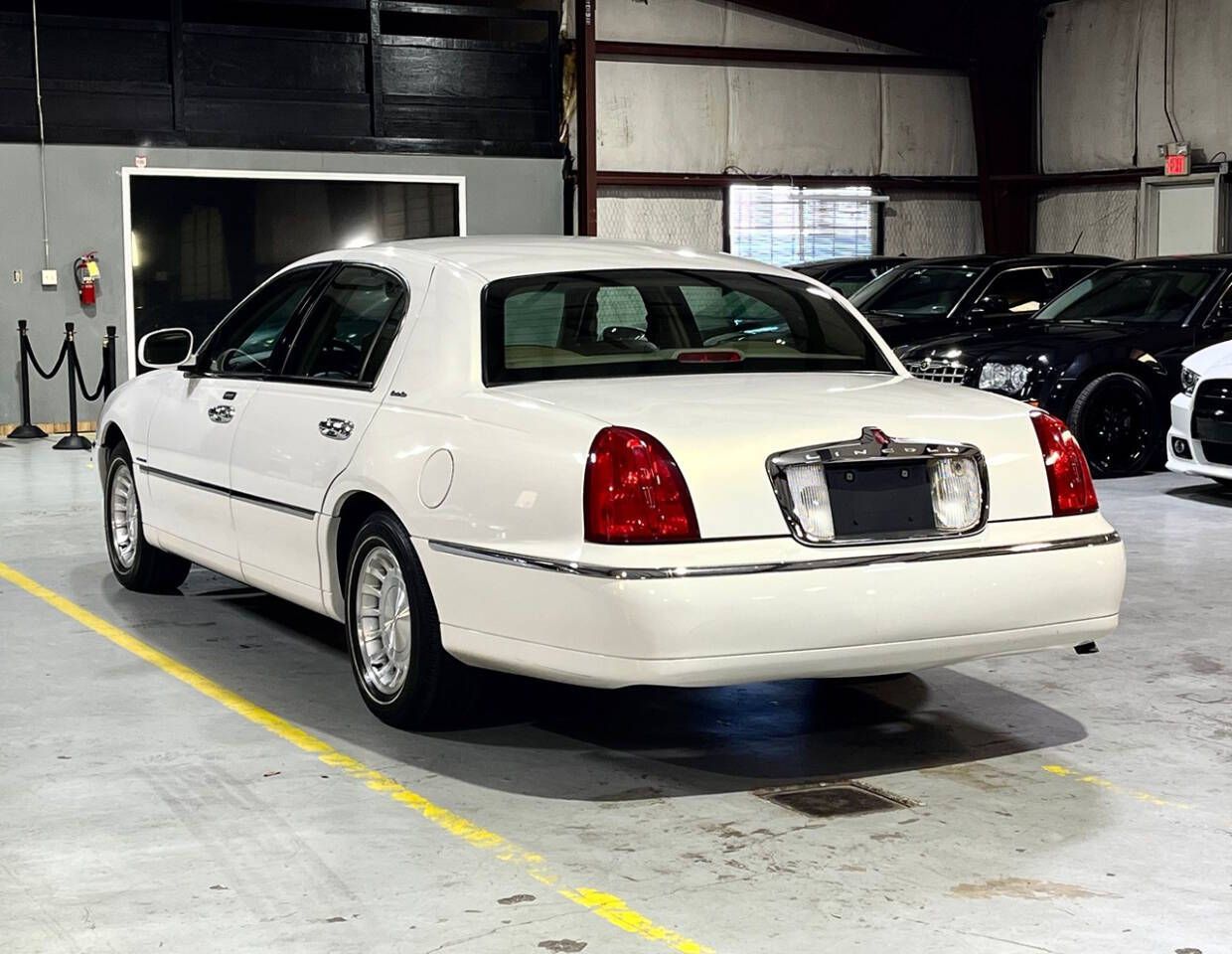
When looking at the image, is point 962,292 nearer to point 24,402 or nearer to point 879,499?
point 24,402

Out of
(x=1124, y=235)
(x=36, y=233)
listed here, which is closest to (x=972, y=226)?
(x=1124, y=235)

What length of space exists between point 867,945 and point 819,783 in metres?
1.18

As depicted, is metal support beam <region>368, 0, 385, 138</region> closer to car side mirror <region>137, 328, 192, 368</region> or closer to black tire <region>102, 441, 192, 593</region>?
black tire <region>102, 441, 192, 593</region>

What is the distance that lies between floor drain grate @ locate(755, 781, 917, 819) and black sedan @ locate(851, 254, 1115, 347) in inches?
394

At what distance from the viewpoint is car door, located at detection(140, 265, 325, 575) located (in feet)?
20.0

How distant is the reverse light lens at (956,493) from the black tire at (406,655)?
143 centimetres

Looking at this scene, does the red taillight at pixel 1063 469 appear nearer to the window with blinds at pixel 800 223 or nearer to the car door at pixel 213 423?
the car door at pixel 213 423

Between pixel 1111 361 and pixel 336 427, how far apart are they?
25.4ft

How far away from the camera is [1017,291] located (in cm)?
1488

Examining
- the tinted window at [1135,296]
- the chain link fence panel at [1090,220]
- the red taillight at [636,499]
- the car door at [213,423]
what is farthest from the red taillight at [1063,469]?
the chain link fence panel at [1090,220]

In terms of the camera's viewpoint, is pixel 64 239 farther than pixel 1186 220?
No

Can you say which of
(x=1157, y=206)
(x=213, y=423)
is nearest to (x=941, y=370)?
(x=213, y=423)

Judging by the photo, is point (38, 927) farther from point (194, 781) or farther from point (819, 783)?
point (819, 783)

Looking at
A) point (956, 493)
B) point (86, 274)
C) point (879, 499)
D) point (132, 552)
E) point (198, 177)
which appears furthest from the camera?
point (198, 177)
